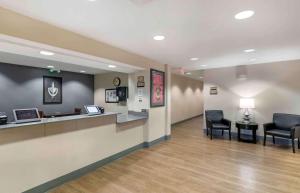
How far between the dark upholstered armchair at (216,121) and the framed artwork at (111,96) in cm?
340

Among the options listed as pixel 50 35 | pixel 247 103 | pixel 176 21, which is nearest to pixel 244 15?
pixel 176 21

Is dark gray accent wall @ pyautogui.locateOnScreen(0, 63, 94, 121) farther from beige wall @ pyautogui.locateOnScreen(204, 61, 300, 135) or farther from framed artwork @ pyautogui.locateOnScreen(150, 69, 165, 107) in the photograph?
beige wall @ pyautogui.locateOnScreen(204, 61, 300, 135)

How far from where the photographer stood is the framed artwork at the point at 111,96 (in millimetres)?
6559

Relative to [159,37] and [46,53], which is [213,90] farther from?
[46,53]

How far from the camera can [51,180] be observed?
2549mm

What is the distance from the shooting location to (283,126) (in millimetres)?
4727

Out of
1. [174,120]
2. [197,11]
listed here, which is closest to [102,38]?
[197,11]

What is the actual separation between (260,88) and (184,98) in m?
4.04

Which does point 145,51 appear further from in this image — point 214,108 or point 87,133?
point 214,108

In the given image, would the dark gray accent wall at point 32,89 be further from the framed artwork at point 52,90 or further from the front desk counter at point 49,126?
the front desk counter at point 49,126

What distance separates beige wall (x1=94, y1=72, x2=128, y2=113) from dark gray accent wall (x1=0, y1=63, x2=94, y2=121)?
44cm

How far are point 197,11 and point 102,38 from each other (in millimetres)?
1652

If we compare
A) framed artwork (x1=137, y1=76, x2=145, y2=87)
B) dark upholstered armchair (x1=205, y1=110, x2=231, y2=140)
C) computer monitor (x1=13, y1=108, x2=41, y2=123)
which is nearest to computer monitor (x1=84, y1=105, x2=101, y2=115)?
computer monitor (x1=13, y1=108, x2=41, y2=123)

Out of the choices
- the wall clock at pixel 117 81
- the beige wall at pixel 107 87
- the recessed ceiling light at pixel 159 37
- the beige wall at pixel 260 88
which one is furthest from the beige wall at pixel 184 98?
the recessed ceiling light at pixel 159 37
